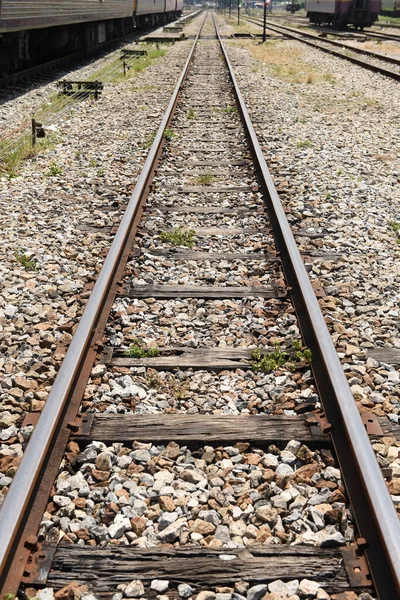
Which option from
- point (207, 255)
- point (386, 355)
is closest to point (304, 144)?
point (207, 255)

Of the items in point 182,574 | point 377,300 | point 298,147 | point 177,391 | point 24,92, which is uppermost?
point 24,92

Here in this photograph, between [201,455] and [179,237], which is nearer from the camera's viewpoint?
[201,455]

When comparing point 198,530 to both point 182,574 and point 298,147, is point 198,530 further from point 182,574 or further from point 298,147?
point 298,147

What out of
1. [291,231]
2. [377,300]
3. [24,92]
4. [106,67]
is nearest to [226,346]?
[377,300]

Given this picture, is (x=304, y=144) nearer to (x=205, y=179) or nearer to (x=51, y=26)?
(x=205, y=179)

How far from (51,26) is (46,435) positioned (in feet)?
41.7

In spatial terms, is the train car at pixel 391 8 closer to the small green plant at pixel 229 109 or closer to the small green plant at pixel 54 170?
the small green plant at pixel 229 109

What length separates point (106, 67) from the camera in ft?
56.8

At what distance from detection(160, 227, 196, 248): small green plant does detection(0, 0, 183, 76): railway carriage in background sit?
636cm

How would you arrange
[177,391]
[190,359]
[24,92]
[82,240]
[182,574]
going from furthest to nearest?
[24,92]
[82,240]
[190,359]
[177,391]
[182,574]

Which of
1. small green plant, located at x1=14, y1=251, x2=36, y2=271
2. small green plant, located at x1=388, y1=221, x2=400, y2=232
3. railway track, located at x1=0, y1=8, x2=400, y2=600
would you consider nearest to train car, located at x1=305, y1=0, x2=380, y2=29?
small green plant, located at x1=388, y1=221, x2=400, y2=232

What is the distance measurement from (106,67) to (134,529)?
1674cm

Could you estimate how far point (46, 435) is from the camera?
8.55ft

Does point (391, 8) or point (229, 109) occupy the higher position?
point (391, 8)
